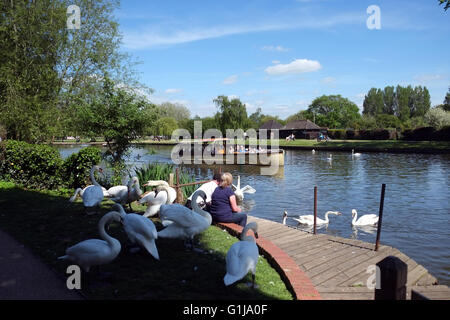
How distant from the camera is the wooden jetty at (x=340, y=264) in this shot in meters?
5.35

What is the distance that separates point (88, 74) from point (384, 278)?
18.9 m

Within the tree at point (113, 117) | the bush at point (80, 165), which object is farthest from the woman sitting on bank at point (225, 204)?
the tree at point (113, 117)

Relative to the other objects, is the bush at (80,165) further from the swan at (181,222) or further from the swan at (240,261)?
the swan at (240,261)

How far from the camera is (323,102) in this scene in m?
123

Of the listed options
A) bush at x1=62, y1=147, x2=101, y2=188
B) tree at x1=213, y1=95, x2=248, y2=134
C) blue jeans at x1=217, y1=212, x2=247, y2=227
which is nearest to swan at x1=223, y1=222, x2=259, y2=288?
blue jeans at x1=217, y1=212, x2=247, y2=227

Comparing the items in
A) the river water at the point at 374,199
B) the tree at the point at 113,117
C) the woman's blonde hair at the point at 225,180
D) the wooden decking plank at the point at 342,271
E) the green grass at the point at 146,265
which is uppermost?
the tree at the point at 113,117

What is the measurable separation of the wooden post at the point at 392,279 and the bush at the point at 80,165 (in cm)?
1122

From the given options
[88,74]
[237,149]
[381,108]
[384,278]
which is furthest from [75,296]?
[381,108]

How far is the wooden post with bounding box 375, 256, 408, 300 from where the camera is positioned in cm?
268

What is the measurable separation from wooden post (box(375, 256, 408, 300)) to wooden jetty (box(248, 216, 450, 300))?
8.19 ft

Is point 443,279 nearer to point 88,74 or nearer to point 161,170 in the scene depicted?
point 161,170

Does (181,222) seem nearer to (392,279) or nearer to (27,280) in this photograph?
(27,280)

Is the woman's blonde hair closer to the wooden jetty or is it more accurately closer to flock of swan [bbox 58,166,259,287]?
flock of swan [bbox 58,166,259,287]

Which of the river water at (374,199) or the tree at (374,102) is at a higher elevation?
the tree at (374,102)
